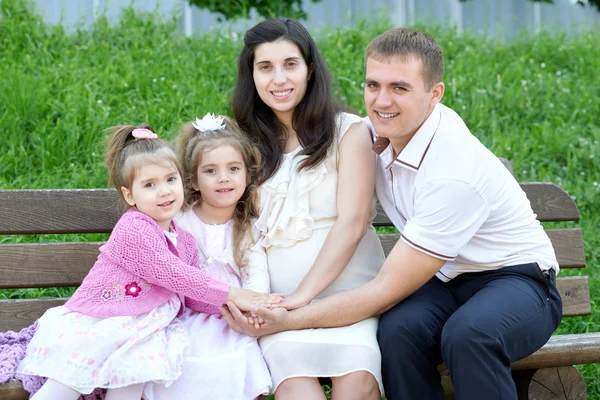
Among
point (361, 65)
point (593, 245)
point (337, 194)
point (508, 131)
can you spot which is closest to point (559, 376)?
point (337, 194)

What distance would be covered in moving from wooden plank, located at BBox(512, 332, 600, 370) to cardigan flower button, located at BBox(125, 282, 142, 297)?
4.56ft

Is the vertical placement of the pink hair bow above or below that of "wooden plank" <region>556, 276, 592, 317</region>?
above

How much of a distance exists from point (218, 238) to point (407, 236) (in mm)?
782

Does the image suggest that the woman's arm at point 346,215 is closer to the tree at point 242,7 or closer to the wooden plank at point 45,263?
the wooden plank at point 45,263

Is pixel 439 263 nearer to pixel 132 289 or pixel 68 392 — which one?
pixel 132 289

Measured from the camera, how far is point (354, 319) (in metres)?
3.20

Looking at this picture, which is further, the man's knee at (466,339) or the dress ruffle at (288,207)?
the dress ruffle at (288,207)

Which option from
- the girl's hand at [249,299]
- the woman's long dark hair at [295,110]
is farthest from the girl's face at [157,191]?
the woman's long dark hair at [295,110]

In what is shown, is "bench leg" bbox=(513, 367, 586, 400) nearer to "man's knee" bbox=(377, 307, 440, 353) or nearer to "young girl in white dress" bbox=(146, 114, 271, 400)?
"man's knee" bbox=(377, 307, 440, 353)

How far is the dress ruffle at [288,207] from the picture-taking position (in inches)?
136

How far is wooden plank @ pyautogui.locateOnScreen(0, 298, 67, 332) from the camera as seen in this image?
3.53m

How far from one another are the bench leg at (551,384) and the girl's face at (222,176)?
4.40 ft

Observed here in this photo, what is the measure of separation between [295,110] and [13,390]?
5.10 feet

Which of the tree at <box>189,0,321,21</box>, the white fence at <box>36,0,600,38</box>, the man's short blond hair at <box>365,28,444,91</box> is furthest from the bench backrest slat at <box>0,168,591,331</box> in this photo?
the tree at <box>189,0,321,21</box>
